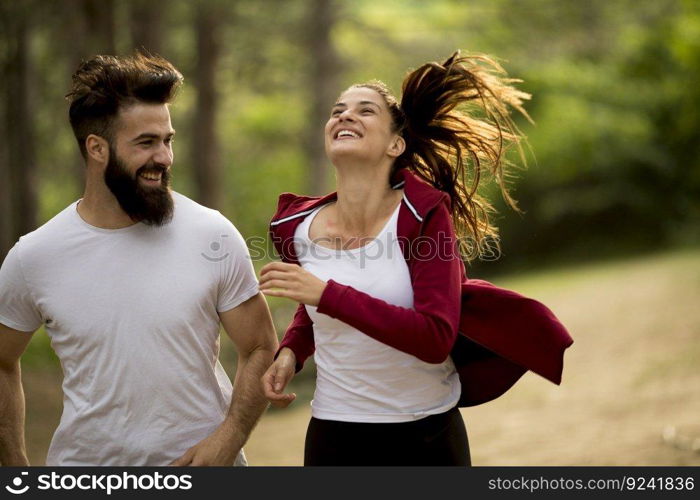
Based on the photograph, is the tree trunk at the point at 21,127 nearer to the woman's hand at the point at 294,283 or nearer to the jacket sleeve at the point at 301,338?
the jacket sleeve at the point at 301,338

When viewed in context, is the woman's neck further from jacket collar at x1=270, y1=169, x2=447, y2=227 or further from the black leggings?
the black leggings

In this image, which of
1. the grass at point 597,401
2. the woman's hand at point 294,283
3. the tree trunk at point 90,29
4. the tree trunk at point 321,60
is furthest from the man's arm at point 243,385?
the tree trunk at point 321,60

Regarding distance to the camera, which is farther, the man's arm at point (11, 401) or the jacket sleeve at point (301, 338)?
the jacket sleeve at point (301, 338)

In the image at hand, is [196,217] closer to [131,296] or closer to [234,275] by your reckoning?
[234,275]

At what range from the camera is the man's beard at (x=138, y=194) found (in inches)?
138

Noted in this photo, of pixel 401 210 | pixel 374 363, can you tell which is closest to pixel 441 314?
pixel 374 363

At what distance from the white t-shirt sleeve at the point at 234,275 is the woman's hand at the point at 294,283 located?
25cm

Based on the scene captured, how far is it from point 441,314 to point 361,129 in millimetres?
800

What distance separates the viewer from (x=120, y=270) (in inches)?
138

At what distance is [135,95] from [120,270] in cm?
62

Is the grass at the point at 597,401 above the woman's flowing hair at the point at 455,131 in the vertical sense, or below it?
below

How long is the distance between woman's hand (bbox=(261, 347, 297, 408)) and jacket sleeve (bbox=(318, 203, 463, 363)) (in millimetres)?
428

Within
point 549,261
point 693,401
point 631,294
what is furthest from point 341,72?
point 693,401
